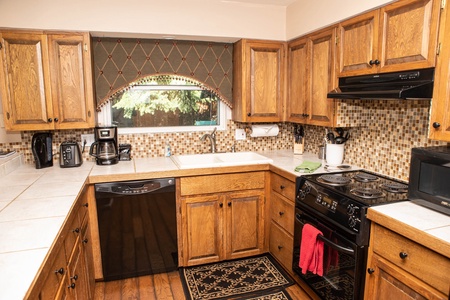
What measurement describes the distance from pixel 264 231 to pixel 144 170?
4.07 ft

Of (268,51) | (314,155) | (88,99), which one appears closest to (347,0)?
(268,51)

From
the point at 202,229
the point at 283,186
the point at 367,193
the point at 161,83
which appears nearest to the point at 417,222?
the point at 367,193

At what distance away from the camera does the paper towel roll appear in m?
3.24

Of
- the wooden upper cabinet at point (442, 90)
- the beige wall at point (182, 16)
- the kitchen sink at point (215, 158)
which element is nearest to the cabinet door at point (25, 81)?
the beige wall at point (182, 16)

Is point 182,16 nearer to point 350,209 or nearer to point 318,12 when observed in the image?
point 318,12

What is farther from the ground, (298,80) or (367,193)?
(298,80)

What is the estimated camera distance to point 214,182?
8.70ft

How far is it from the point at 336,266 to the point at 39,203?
179cm

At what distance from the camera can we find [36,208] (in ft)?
5.28

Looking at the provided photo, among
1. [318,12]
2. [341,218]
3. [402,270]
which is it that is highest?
[318,12]

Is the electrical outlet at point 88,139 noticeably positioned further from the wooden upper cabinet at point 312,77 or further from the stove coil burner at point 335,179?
the stove coil burner at point 335,179

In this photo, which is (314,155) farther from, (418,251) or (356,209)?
(418,251)

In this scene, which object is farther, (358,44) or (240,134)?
(240,134)

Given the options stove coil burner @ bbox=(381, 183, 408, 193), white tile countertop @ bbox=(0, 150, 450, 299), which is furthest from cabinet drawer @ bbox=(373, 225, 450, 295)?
stove coil burner @ bbox=(381, 183, 408, 193)
